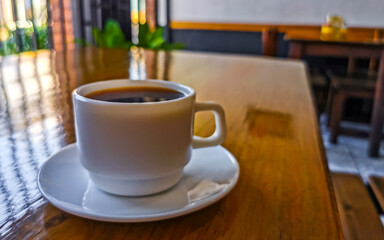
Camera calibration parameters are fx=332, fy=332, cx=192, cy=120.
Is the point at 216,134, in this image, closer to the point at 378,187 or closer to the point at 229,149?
the point at 229,149

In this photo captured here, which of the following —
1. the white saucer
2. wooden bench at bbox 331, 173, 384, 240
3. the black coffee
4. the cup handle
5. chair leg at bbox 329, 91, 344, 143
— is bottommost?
chair leg at bbox 329, 91, 344, 143

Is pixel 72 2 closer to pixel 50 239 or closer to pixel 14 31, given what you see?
pixel 14 31

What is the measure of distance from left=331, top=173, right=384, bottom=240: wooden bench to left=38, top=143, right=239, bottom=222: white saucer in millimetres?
355

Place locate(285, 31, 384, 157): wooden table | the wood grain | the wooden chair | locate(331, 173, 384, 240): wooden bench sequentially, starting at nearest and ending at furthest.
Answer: locate(331, 173, 384, 240): wooden bench, locate(285, 31, 384, 157): wooden table, the wooden chair, the wood grain

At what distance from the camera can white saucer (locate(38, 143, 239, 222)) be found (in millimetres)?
245

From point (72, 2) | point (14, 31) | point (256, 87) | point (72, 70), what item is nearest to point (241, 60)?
point (256, 87)

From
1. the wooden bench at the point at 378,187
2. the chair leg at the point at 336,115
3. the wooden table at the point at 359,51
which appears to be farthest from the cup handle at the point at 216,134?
the chair leg at the point at 336,115

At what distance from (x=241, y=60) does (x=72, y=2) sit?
2.40 m

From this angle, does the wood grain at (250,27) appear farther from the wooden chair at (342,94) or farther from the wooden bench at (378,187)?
the wooden bench at (378,187)

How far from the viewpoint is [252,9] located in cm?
394

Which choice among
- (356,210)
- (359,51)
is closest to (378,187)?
(356,210)

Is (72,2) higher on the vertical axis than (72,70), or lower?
higher

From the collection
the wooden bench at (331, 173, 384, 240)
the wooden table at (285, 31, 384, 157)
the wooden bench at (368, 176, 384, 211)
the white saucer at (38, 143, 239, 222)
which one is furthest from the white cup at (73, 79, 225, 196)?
the wooden table at (285, 31, 384, 157)

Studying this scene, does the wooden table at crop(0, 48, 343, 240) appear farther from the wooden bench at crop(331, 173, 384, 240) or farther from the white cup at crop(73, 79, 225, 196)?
the wooden bench at crop(331, 173, 384, 240)
